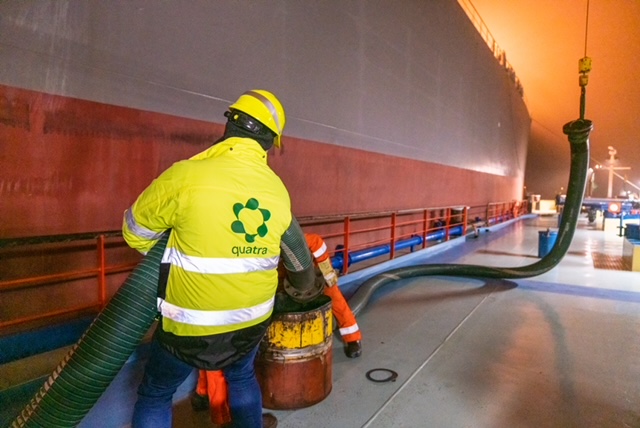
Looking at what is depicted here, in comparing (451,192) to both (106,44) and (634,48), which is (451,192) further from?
(634,48)

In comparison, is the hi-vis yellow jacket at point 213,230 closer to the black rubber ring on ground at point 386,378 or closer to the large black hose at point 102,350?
the large black hose at point 102,350

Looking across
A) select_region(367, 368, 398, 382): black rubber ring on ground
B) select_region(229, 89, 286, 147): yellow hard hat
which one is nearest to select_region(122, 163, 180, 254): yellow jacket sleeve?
select_region(229, 89, 286, 147): yellow hard hat

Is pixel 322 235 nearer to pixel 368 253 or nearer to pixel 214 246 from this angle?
pixel 368 253

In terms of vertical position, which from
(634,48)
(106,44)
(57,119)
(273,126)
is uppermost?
(634,48)

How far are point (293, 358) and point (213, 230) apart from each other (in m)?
1.36

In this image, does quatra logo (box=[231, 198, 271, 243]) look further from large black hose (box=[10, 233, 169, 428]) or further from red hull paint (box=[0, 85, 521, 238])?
red hull paint (box=[0, 85, 521, 238])

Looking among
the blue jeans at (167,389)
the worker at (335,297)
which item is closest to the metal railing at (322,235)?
the blue jeans at (167,389)

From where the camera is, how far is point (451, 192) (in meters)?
11.3

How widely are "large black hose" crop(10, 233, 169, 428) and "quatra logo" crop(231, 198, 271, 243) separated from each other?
0.34 m

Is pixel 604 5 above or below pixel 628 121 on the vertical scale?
above

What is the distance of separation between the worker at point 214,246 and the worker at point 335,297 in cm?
125

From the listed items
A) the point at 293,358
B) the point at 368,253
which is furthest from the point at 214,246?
the point at 368,253

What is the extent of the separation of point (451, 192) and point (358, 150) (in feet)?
18.6

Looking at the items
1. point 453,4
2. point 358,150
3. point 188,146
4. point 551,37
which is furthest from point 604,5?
point 188,146
